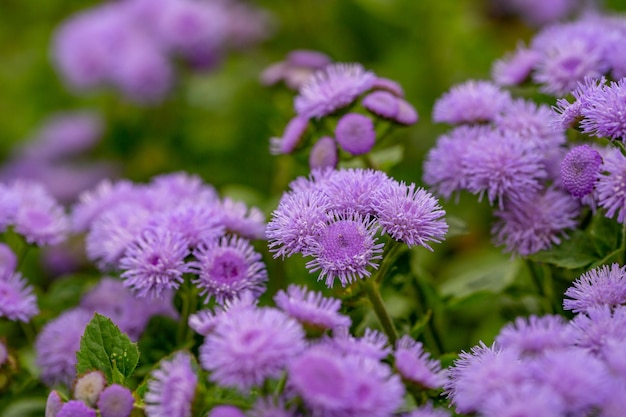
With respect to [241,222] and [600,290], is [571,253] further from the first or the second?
[241,222]

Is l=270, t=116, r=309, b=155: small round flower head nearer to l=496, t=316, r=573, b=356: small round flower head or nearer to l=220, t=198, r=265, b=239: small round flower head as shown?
l=220, t=198, r=265, b=239: small round flower head

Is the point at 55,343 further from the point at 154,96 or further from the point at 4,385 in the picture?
the point at 154,96

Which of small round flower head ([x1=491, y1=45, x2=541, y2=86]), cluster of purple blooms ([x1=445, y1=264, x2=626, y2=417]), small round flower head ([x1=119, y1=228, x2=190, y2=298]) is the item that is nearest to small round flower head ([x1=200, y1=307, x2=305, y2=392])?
cluster of purple blooms ([x1=445, y1=264, x2=626, y2=417])

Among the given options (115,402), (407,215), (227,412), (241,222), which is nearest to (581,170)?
(407,215)

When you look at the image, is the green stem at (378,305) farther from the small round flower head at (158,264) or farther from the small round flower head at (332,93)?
the small round flower head at (332,93)

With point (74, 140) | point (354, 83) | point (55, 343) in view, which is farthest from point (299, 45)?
point (55, 343)

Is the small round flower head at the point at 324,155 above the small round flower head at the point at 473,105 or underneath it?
underneath

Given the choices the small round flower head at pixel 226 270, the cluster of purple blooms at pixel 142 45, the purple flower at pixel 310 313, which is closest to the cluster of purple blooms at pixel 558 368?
the purple flower at pixel 310 313
